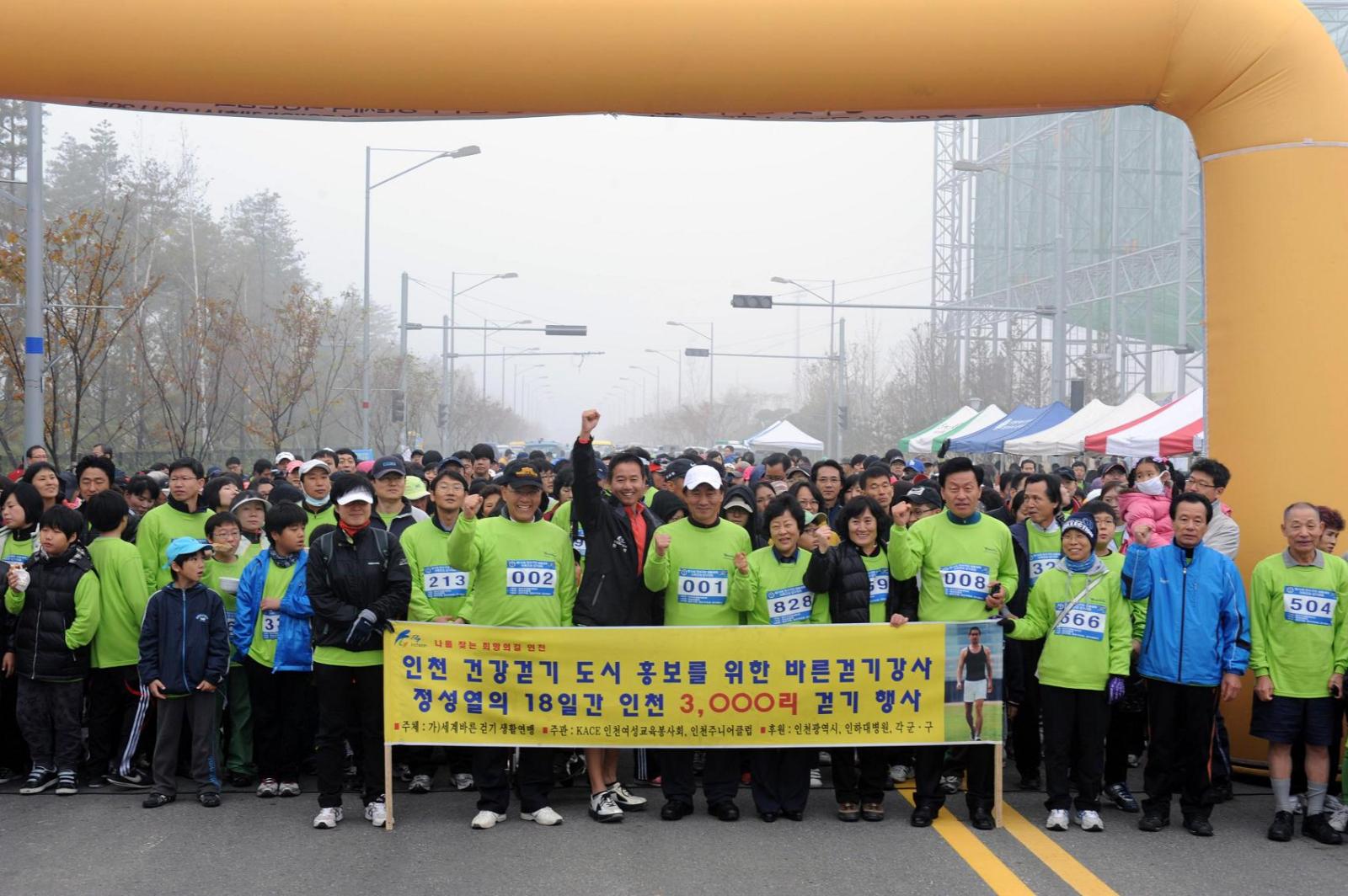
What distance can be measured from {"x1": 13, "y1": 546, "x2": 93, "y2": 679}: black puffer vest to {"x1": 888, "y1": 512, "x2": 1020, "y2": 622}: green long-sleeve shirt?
4.61 m

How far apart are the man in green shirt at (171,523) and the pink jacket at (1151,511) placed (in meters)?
6.32

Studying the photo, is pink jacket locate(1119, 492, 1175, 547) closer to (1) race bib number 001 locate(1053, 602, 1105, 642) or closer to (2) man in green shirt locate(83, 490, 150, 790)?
(1) race bib number 001 locate(1053, 602, 1105, 642)

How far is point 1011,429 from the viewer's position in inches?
1109

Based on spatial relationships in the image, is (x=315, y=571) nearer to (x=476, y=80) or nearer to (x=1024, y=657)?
(x=476, y=80)

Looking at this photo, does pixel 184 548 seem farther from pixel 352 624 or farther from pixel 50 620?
pixel 352 624

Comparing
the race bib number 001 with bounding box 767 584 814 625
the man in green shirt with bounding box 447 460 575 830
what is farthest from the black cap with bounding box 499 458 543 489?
the race bib number 001 with bounding box 767 584 814 625

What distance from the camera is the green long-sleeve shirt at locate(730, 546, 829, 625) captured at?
24.2ft

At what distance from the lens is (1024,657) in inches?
321

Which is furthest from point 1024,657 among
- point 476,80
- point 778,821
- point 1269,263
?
point 476,80

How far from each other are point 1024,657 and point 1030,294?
58.9m

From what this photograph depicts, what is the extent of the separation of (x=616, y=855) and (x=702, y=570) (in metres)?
1.60

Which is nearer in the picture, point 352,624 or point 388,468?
point 352,624

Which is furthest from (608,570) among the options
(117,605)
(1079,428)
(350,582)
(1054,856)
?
(1079,428)

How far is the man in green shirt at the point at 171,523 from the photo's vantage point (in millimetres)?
8797
